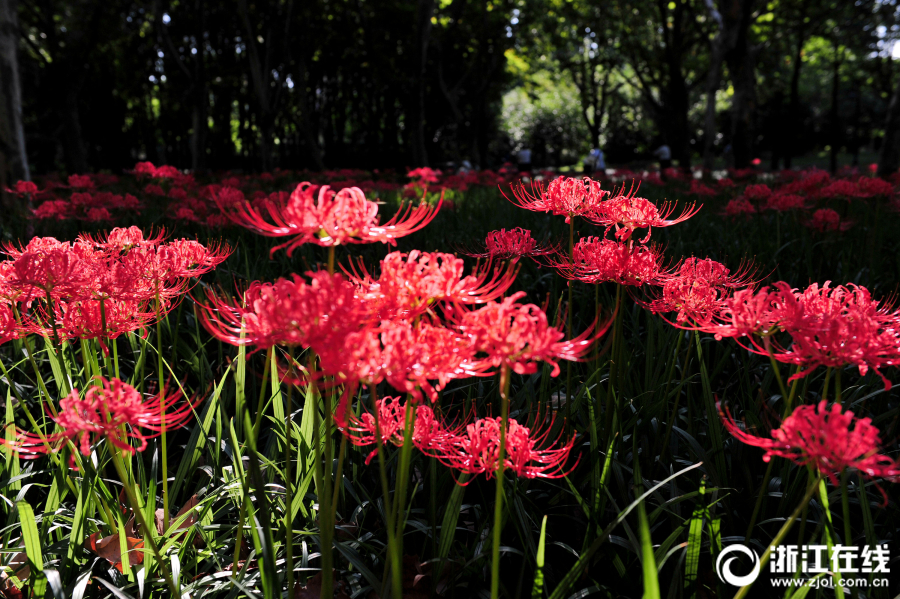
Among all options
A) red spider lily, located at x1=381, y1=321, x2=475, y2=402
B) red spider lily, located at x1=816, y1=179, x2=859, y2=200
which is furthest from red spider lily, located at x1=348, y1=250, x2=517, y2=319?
red spider lily, located at x1=816, y1=179, x2=859, y2=200

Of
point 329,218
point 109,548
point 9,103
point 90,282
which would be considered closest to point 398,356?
point 329,218

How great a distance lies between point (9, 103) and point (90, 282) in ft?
19.9

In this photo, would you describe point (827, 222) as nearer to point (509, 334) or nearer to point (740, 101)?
point (509, 334)

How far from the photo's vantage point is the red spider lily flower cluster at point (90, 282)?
1.22 metres

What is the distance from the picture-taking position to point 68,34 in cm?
1243

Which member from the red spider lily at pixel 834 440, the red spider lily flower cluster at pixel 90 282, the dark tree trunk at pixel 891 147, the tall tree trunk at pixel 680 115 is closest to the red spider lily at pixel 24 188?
the red spider lily flower cluster at pixel 90 282

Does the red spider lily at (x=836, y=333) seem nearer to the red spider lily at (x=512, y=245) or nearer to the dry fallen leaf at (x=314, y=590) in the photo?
the red spider lily at (x=512, y=245)

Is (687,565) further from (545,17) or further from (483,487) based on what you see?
(545,17)

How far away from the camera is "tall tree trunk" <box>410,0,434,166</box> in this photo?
36.3 feet

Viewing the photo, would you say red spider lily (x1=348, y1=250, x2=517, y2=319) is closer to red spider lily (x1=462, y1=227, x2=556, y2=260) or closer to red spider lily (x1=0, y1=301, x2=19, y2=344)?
red spider lily (x1=462, y1=227, x2=556, y2=260)

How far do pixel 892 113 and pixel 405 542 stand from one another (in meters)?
9.37

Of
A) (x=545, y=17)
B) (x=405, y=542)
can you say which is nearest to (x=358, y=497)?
(x=405, y=542)

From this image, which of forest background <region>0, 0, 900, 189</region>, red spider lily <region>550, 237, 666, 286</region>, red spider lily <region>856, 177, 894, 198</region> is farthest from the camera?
forest background <region>0, 0, 900, 189</region>

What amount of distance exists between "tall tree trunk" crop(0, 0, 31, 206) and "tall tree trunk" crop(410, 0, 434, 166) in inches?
284
